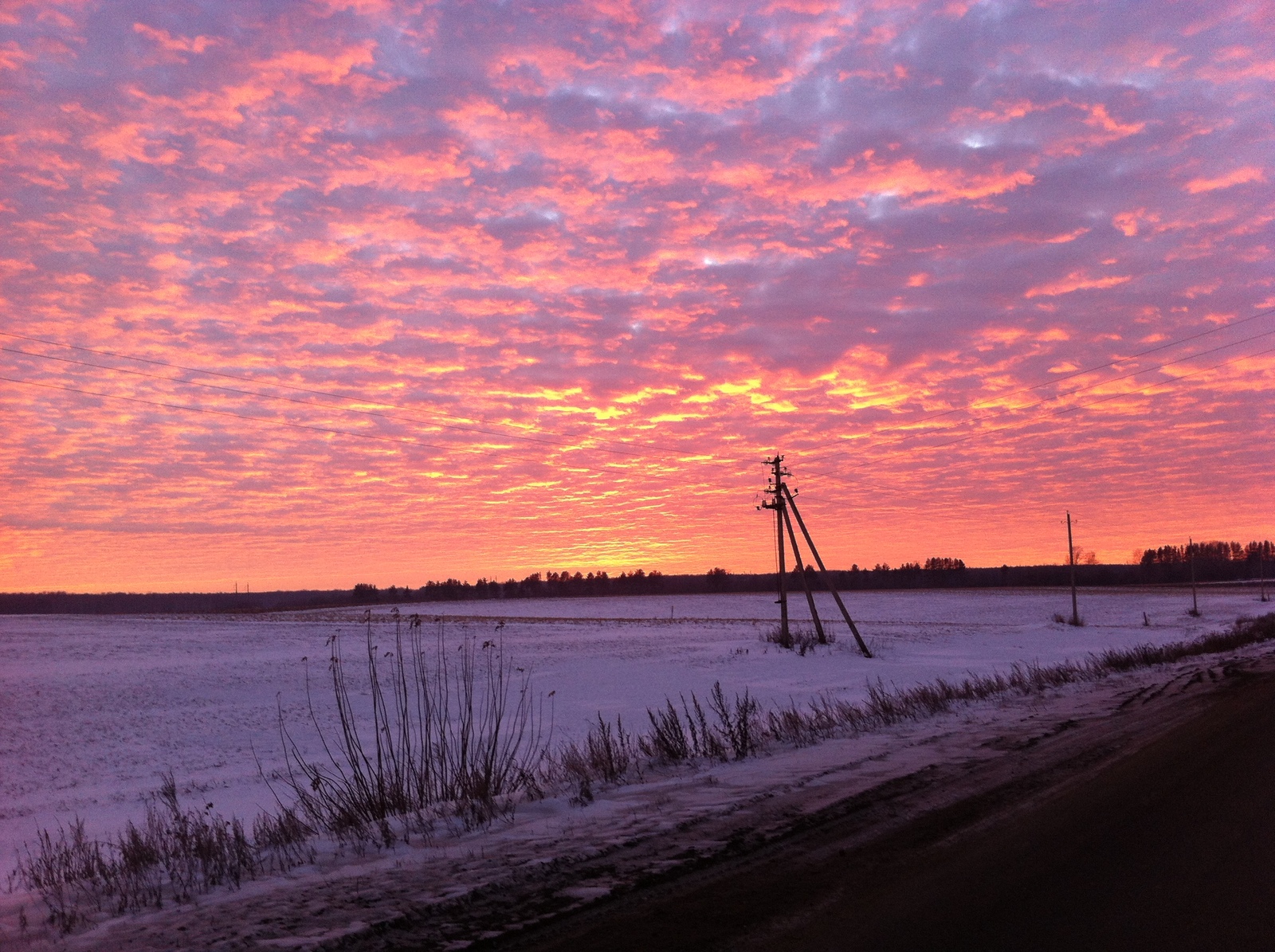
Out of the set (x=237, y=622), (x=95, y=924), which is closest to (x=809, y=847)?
(x=95, y=924)

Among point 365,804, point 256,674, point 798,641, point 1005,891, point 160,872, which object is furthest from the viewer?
point 798,641

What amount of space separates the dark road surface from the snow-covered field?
1144 centimetres

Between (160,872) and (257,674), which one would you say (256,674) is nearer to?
(257,674)

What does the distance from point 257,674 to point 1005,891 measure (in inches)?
1476

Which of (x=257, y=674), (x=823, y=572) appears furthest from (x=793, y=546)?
(x=257, y=674)

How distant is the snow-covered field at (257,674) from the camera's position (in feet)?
61.4

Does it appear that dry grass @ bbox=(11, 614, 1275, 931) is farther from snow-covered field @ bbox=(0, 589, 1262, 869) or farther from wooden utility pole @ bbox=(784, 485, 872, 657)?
wooden utility pole @ bbox=(784, 485, 872, 657)

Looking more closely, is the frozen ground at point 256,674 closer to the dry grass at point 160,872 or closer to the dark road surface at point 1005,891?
the dry grass at point 160,872

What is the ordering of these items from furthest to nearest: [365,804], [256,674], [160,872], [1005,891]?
1. [256,674]
2. [365,804]
3. [160,872]
4. [1005,891]

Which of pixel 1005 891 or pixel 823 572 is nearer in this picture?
pixel 1005 891

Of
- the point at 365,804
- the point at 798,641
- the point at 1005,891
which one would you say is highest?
the point at 1005,891

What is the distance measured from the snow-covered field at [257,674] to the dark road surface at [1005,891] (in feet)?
37.5

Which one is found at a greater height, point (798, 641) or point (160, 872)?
point (160, 872)

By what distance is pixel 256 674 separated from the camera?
37500mm
